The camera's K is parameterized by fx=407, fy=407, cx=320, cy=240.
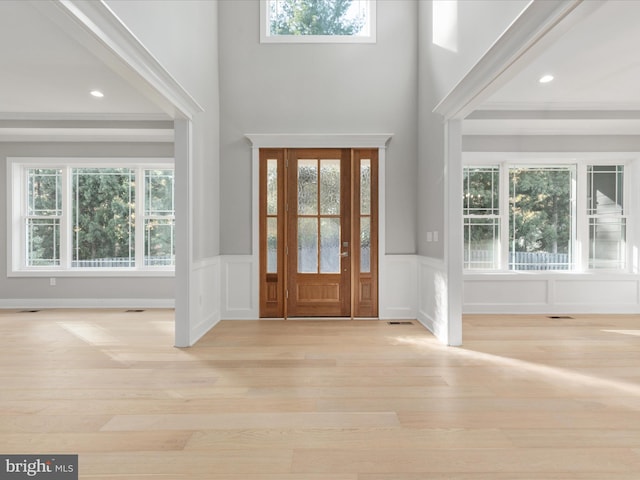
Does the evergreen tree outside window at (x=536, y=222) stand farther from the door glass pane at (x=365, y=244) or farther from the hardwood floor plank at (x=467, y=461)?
the hardwood floor plank at (x=467, y=461)

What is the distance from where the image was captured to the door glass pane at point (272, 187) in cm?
571

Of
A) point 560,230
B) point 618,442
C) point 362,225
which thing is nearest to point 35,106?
point 362,225

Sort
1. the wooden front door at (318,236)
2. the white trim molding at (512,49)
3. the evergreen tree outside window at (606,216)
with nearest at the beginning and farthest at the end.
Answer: the white trim molding at (512,49), the wooden front door at (318,236), the evergreen tree outside window at (606,216)

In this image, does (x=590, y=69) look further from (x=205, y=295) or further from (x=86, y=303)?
(x=86, y=303)

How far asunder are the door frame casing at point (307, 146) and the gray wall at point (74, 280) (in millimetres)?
1751

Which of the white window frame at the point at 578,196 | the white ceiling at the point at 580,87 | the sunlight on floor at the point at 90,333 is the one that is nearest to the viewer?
A: the white ceiling at the point at 580,87

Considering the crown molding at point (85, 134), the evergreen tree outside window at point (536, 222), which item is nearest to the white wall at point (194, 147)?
the crown molding at point (85, 134)

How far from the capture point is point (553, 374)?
341 cm

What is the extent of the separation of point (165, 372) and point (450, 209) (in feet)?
10.6

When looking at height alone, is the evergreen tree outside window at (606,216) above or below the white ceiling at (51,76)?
below

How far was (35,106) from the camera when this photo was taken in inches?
214

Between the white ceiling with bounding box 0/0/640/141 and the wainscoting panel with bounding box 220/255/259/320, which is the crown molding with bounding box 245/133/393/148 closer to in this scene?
the white ceiling with bounding box 0/0/640/141

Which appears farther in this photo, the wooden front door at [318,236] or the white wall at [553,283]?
the white wall at [553,283]

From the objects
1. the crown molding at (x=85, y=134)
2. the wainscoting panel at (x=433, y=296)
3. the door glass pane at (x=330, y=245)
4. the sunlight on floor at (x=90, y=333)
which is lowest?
the sunlight on floor at (x=90, y=333)
